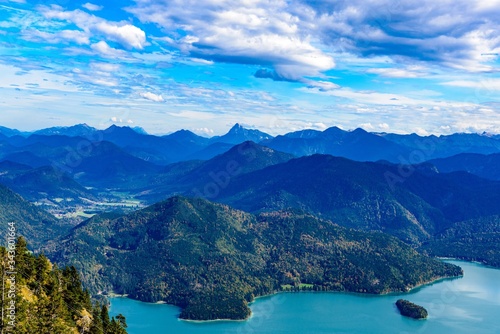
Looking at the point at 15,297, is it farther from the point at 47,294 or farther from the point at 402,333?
the point at 402,333

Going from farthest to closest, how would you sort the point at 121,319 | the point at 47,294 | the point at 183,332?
the point at 183,332, the point at 121,319, the point at 47,294

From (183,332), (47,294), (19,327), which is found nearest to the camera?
(19,327)

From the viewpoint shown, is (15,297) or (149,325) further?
(149,325)

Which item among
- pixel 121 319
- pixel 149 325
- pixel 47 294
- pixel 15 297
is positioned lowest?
pixel 149 325

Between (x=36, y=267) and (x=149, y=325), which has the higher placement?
(x=36, y=267)

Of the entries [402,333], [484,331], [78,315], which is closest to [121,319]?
[78,315]

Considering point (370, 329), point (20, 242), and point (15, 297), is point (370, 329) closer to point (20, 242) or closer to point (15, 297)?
point (20, 242)
